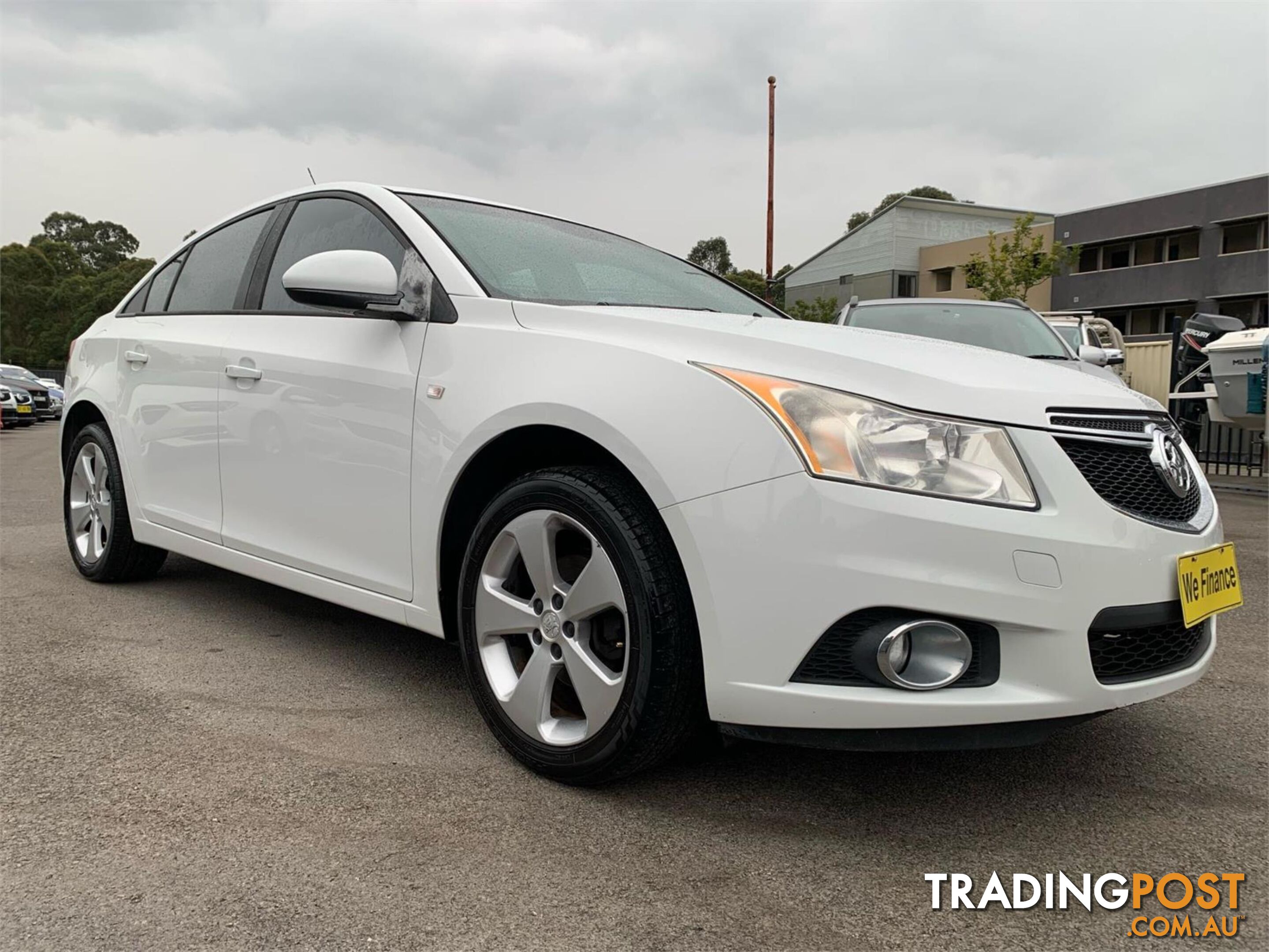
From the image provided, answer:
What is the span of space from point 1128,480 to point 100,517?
3963 millimetres

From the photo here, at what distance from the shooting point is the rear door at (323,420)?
267cm

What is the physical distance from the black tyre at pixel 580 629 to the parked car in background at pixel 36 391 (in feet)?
68.1

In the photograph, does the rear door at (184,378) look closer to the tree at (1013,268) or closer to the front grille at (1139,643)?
the front grille at (1139,643)

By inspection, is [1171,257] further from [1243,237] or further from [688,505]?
[688,505]

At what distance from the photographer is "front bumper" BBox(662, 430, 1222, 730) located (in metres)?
1.83

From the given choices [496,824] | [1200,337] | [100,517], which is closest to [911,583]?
[496,824]

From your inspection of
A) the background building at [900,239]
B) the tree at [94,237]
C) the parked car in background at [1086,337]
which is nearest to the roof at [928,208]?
the background building at [900,239]

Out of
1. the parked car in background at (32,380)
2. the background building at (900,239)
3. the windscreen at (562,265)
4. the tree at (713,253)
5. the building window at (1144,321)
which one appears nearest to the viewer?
the windscreen at (562,265)

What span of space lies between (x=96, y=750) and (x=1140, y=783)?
2.58 meters

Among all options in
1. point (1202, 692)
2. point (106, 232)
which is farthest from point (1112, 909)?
point (106, 232)

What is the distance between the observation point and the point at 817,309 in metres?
37.3

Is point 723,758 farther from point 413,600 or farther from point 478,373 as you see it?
point 478,373

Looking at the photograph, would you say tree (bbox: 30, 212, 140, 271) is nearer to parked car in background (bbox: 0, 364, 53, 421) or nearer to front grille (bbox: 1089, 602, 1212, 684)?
parked car in background (bbox: 0, 364, 53, 421)

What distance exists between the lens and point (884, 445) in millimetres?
1897
